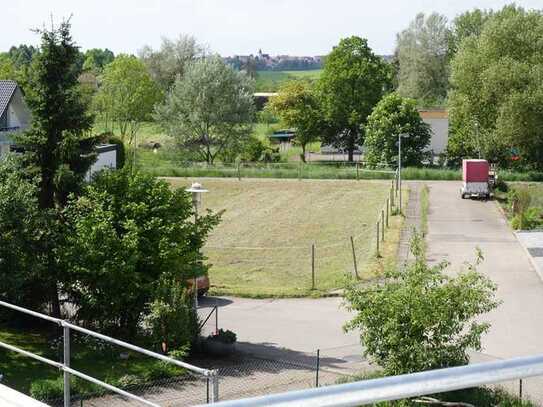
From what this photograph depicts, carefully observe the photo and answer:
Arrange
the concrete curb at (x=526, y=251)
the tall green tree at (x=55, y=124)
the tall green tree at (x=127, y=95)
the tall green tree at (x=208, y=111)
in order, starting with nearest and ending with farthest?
1. the tall green tree at (x=55, y=124)
2. the concrete curb at (x=526, y=251)
3. the tall green tree at (x=208, y=111)
4. the tall green tree at (x=127, y=95)

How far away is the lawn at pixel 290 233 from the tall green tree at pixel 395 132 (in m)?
6.81

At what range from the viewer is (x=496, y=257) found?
35.2 m

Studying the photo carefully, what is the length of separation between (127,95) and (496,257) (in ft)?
195

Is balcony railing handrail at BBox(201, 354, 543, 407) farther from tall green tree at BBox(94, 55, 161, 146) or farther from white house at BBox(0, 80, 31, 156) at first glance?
tall green tree at BBox(94, 55, 161, 146)

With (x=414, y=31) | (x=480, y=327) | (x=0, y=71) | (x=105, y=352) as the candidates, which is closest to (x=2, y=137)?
(x=105, y=352)

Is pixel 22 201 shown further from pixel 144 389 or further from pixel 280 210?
pixel 280 210

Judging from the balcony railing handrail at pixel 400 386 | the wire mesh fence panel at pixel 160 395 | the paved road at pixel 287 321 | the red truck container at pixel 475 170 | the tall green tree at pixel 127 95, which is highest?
the tall green tree at pixel 127 95

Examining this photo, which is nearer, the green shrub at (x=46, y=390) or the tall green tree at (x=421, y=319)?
the green shrub at (x=46, y=390)

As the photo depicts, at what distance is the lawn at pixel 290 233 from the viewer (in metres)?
32.0

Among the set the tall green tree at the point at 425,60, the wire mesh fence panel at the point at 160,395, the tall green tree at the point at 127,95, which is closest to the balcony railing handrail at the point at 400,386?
the wire mesh fence panel at the point at 160,395

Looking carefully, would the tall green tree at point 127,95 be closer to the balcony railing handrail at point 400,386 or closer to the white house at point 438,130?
the white house at point 438,130

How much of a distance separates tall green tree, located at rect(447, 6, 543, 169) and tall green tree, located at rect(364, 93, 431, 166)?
2.94m

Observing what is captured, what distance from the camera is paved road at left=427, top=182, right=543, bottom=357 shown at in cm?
2373

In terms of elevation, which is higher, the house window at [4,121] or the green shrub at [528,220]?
the house window at [4,121]
